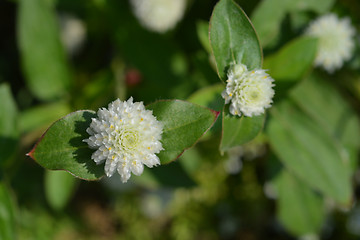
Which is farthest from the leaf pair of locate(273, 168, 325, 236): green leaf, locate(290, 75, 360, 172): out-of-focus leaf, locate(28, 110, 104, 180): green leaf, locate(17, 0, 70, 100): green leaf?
locate(273, 168, 325, 236): green leaf

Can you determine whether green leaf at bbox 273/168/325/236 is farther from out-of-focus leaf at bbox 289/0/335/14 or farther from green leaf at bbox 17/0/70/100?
green leaf at bbox 17/0/70/100

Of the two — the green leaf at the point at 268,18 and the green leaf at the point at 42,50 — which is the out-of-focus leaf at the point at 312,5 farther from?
the green leaf at the point at 42,50

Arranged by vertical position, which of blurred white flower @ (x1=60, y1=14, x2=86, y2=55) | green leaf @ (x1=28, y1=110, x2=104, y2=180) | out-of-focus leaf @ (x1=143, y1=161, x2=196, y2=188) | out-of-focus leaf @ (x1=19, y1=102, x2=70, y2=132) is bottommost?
out-of-focus leaf @ (x1=143, y1=161, x2=196, y2=188)

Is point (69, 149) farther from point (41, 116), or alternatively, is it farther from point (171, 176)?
point (41, 116)

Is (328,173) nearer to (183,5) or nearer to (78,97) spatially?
(183,5)

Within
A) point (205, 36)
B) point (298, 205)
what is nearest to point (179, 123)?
point (205, 36)
